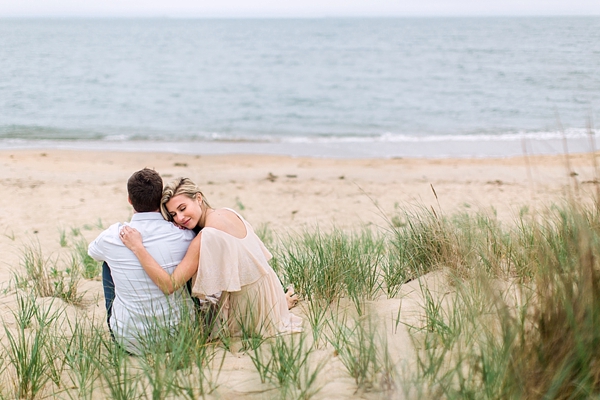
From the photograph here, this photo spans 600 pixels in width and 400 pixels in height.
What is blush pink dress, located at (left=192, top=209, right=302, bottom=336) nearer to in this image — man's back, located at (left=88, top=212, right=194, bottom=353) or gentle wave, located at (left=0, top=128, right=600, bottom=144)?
man's back, located at (left=88, top=212, right=194, bottom=353)

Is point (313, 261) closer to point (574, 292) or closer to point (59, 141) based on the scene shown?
point (574, 292)

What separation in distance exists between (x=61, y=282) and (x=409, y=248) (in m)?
2.75

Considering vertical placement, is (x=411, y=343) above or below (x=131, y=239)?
below

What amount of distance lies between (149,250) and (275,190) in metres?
7.01

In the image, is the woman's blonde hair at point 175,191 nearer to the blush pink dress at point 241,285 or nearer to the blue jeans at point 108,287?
the blush pink dress at point 241,285

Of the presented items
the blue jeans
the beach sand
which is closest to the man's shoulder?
the blue jeans

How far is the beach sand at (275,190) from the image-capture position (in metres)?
6.75

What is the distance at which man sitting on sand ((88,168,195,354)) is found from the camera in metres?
3.38

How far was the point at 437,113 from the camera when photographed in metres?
21.2

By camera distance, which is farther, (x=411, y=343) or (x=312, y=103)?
(x=312, y=103)

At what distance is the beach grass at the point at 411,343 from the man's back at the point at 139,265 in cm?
27

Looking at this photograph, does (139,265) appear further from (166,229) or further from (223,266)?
(223,266)

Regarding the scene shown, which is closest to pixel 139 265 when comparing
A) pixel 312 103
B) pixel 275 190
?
pixel 275 190

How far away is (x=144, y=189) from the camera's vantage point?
11.1 ft
